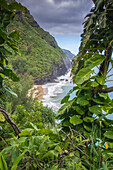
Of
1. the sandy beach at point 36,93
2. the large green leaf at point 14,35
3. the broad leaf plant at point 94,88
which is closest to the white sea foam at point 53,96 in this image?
the sandy beach at point 36,93

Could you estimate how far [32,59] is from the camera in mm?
25375

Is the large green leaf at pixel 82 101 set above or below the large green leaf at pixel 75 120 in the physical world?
above

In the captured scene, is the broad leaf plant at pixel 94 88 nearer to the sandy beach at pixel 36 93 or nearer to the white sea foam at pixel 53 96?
the white sea foam at pixel 53 96

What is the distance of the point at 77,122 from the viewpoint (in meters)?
0.79

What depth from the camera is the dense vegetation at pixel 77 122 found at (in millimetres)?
560

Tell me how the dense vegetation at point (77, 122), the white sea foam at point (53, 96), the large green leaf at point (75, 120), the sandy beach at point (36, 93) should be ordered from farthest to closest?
the white sea foam at point (53, 96)
the sandy beach at point (36, 93)
the large green leaf at point (75, 120)
the dense vegetation at point (77, 122)

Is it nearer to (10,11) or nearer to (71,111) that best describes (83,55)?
(71,111)

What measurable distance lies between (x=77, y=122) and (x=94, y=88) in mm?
295

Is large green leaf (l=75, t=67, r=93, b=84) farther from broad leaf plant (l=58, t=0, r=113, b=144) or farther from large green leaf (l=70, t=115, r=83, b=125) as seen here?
large green leaf (l=70, t=115, r=83, b=125)

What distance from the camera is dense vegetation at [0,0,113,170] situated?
1.84ft

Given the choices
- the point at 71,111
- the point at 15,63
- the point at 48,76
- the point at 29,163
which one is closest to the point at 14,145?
the point at 29,163

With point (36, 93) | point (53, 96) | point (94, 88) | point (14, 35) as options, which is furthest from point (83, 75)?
point (53, 96)

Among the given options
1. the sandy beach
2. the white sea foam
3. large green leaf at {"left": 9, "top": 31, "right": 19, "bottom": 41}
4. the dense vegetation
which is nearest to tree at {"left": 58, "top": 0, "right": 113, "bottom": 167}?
the dense vegetation

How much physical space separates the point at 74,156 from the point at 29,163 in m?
0.22
